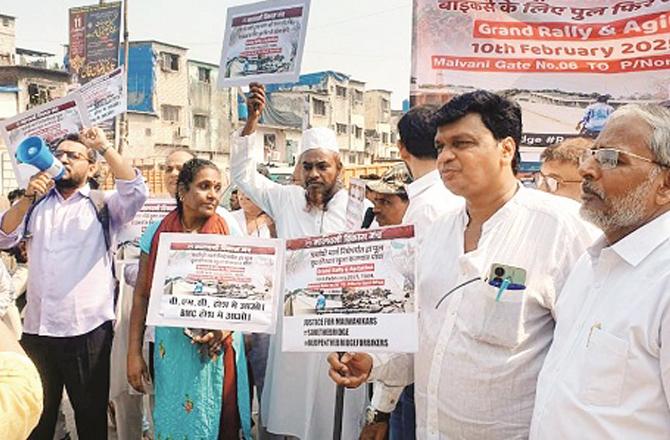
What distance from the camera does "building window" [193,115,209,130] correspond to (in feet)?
139

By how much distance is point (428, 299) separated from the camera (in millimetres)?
2490

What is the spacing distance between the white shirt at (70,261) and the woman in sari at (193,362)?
314 millimetres

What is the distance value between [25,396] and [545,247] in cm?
159

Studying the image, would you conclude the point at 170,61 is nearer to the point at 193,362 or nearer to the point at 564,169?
the point at 564,169

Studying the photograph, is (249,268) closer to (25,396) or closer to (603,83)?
(25,396)

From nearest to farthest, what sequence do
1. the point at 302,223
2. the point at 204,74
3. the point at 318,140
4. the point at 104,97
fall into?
the point at 104,97, the point at 302,223, the point at 318,140, the point at 204,74

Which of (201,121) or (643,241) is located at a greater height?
(201,121)

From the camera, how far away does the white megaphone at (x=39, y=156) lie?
3.78 meters

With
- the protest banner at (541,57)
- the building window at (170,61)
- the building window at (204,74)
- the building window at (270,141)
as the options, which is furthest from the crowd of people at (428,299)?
the building window at (204,74)

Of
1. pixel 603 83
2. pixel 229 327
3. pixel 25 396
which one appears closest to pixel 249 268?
pixel 229 327

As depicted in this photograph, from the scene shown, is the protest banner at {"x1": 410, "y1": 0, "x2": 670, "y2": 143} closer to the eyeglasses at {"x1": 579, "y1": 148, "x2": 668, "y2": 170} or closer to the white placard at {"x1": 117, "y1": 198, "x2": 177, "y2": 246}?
the white placard at {"x1": 117, "y1": 198, "x2": 177, "y2": 246}

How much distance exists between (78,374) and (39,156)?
1230 mm

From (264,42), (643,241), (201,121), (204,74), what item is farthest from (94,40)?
(204,74)

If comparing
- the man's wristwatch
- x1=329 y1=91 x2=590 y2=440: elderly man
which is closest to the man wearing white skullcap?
the man's wristwatch
